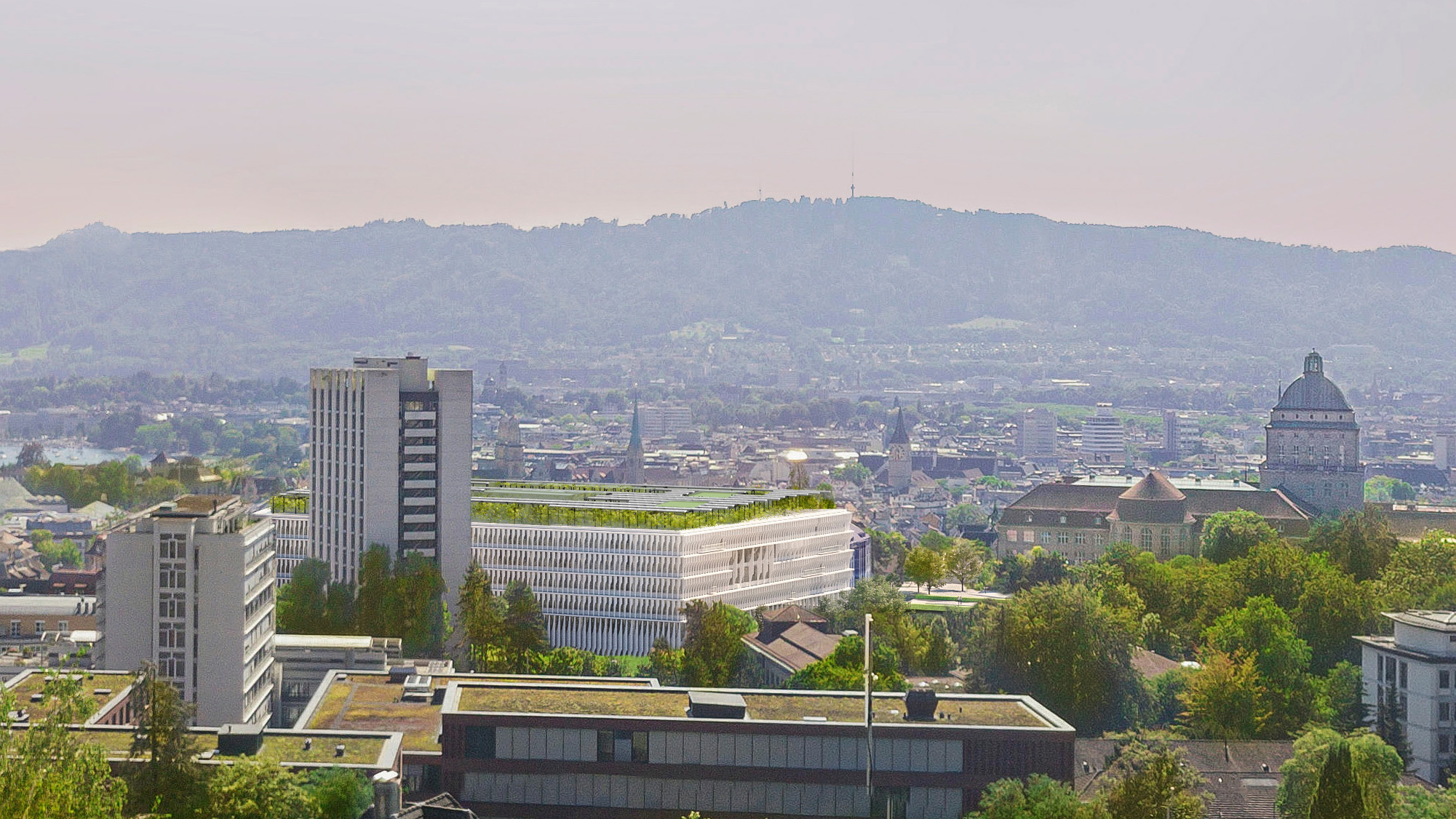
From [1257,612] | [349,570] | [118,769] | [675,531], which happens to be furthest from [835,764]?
[675,531]

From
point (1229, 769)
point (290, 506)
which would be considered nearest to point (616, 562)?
point (290, 506)

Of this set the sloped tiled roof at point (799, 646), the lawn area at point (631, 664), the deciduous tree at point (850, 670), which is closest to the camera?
the deciduous tree at point (850, 670)

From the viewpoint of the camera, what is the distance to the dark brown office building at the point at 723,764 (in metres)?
53.7

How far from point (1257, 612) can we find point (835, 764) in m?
41.6

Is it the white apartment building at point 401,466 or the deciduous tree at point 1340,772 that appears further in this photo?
the white apartment building at point 401,466

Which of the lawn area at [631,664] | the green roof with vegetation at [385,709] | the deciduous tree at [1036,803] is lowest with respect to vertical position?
the lawn area at [631,664]

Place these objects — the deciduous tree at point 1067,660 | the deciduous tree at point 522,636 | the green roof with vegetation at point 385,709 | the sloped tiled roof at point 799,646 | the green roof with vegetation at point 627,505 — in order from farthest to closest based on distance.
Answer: the green roof with vegetation at point 627,505 < the sloped tiled roof at point 799,646 < the deciduous tree at point 522,636 < the deciduous tree at point 1067,660 < the green roof with vegetation at point 385,709

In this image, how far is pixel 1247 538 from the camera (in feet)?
443

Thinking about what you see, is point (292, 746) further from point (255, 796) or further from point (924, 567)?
point (924, 567)

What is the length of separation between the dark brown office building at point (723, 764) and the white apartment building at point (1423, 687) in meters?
26.7

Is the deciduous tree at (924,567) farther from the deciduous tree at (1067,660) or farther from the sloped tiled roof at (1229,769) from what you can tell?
the sloped tiled roof at (1229,769)

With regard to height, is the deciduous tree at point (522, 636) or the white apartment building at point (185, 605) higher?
the white apartment building at point (185, 605)

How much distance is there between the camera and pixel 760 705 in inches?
2256

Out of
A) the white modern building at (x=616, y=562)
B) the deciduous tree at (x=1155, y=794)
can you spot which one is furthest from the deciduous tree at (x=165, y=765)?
the white modern building at (x=616, y=562)
